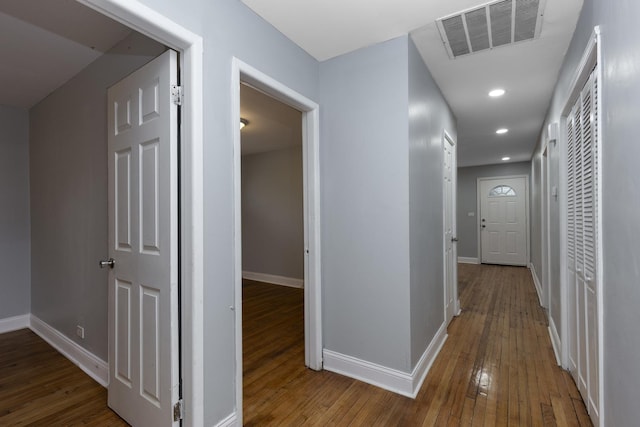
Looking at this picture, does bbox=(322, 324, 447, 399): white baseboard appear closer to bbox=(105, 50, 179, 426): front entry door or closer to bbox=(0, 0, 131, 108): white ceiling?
bbox=(105, 50, 179, 426): front entry door

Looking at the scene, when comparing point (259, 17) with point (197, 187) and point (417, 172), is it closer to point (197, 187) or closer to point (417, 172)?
point (197, 187)

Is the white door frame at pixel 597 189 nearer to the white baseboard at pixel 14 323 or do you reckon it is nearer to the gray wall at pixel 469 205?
the white baseboard at pixel 14 323

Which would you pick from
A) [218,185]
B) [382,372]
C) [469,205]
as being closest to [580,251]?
[382,372]

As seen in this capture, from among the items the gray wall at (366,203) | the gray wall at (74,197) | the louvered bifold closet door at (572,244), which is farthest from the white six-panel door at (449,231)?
the gray wall at (74,197)

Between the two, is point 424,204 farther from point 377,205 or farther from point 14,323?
point 14,323

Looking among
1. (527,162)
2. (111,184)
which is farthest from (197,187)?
(527,162)

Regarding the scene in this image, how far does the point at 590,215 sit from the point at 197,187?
6.94ft

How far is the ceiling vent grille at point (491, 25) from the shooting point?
181 centimetres

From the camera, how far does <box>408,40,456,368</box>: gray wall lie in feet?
7.02

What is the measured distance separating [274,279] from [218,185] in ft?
13.5

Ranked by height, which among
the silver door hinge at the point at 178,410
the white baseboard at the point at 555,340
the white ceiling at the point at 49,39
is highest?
the white ceiling at the point at 49,39

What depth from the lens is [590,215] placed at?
66.6 inches

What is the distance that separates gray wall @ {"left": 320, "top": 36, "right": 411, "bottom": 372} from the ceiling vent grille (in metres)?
0.35

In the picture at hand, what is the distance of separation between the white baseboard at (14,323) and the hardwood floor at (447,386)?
236cm
